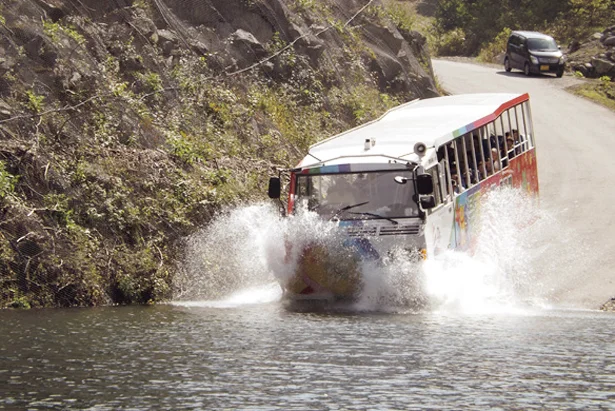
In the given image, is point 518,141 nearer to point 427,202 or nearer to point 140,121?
point 427,202

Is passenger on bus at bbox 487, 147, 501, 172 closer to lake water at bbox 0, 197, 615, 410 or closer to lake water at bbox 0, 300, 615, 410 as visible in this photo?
lake water at bbox 0, 197, 615, 410

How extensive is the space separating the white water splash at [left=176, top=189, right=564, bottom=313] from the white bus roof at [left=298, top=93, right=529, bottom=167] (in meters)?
1.35

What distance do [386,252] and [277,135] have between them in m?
9.61

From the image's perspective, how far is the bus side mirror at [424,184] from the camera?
1828 centimetres

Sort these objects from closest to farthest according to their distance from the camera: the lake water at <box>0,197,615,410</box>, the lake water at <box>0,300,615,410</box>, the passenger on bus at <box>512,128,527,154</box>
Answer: the lake water at <box>0,300,615,410</box>, the lake water at <box>0,197,615,410</box>, the passenger on bus at <box>512,128,527,154</box>

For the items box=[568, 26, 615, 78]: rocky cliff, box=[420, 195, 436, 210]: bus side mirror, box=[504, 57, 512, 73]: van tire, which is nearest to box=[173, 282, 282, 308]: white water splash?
box=[420, 195, 436, 210]: bus side mirror

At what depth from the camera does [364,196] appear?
61.6ft

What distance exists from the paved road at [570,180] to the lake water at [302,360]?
3418mm

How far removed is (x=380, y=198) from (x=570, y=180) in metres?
13.7

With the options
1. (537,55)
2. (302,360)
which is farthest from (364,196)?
(537,55)

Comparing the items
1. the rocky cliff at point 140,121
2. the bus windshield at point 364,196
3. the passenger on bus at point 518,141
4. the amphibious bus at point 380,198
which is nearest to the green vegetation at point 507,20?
the rocky cliff at point 140,121

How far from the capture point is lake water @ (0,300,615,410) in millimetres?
11898

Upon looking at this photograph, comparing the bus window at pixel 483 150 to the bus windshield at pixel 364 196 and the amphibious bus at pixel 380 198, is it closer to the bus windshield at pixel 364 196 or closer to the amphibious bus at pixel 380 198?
the amphibious bus at pixel 380 198

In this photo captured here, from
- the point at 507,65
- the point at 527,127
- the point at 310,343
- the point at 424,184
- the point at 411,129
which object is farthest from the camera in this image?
the point at 507,65
